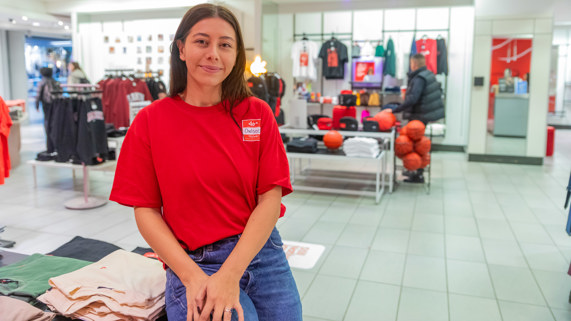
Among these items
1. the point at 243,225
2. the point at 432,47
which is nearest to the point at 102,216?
the point at 243,225

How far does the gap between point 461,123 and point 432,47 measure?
1705 mm

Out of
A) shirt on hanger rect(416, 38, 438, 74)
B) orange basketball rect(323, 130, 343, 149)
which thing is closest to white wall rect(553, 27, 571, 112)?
shirt on hanger rect(416, 38, 438, 74)

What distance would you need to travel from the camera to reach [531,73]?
827 cm

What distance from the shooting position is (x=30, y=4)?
34.6 ft

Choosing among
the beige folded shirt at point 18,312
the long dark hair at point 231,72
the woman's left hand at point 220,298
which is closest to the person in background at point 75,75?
the beige folded shirt at point 18,312

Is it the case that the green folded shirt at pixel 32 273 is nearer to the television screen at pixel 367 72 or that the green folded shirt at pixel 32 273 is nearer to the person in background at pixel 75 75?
the person in background at pixel 75 75

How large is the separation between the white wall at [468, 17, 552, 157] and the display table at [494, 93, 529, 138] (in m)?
0.10

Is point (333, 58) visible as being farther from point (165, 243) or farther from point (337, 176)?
point (165, 243)

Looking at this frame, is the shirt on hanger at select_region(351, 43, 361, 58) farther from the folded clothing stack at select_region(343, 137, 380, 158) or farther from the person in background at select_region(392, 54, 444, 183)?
the folded clothing stack at select_region(343, 137, 380, 158)

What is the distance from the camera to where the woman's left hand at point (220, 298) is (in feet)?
4.65

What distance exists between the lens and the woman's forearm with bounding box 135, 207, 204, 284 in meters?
1.49

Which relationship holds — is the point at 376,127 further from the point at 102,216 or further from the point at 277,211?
the point at 277,211

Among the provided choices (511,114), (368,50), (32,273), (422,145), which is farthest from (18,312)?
(368,50)

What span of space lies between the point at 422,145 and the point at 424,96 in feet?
2.80
